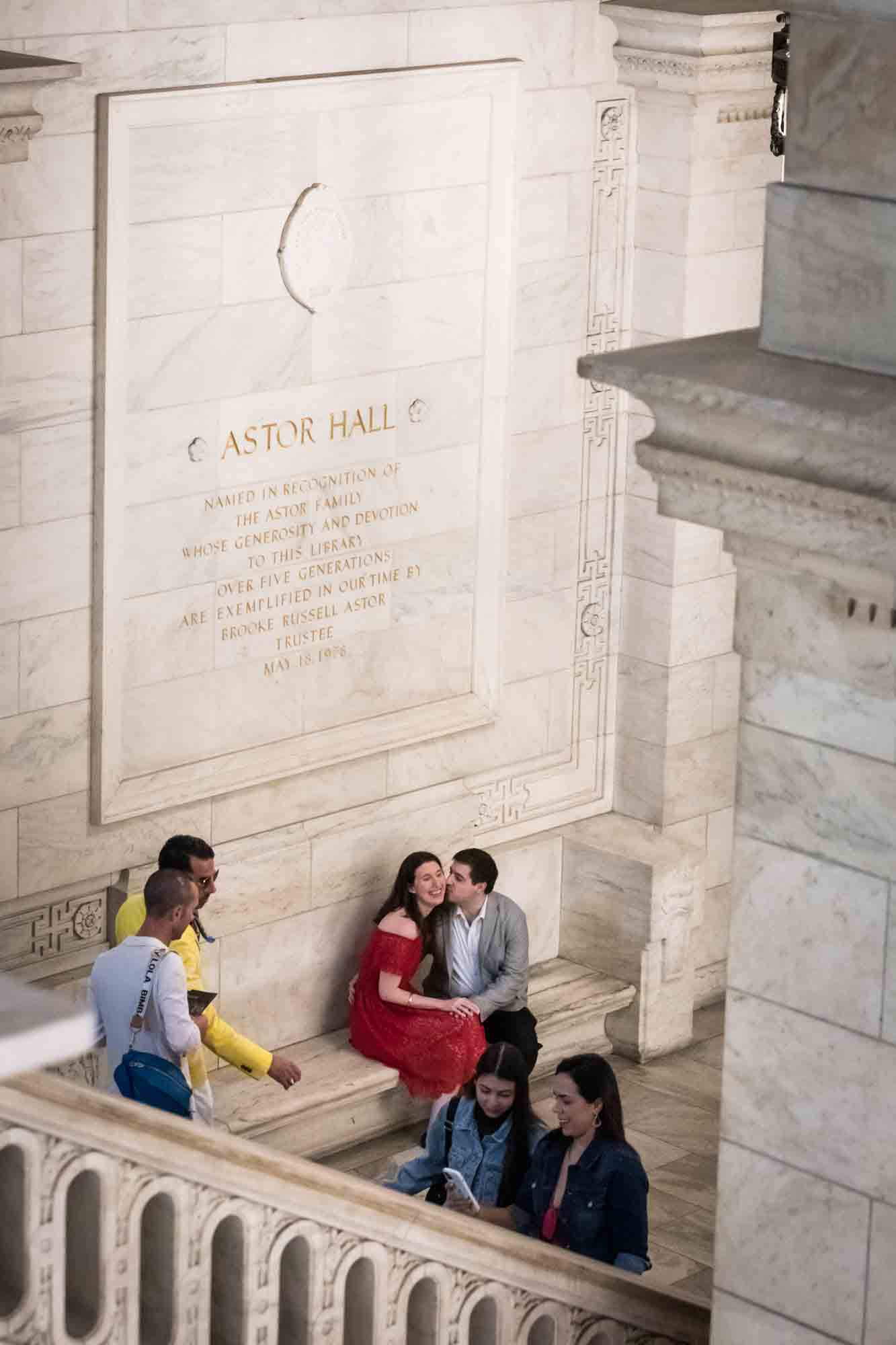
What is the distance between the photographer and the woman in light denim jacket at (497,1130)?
6719 millimetres

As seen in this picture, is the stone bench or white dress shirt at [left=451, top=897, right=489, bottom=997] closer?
the stone bench

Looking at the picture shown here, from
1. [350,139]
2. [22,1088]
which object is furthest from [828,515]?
[350,139]

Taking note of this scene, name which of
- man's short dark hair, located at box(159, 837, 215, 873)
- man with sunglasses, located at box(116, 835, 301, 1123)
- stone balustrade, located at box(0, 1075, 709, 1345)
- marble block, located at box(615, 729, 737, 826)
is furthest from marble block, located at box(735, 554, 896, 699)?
marble block, located at box(615, 729, 737, 826)

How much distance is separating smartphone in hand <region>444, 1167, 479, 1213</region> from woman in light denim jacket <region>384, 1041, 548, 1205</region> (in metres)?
0.24

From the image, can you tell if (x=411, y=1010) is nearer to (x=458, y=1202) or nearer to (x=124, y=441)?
(x=458, y=1202)

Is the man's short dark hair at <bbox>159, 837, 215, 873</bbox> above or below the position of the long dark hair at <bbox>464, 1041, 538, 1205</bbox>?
above

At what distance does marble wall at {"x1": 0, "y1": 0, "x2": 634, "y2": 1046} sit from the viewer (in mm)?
7695

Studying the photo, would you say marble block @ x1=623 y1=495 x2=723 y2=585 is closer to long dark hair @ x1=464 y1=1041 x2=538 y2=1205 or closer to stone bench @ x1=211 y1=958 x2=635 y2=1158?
stone bench @ x1=211 y1=958 x2=635 y2=1158

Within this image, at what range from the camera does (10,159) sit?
7258 millimetres

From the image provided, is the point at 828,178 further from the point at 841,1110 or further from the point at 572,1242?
the point at 572,1242

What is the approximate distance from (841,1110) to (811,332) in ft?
4.51

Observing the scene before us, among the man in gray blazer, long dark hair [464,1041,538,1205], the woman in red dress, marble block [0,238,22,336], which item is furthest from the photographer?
the man in gray blazer

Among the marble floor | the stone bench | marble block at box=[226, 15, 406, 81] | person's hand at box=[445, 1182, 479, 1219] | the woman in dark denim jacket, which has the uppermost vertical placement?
marble block at box=[226, 15, 406, 81]

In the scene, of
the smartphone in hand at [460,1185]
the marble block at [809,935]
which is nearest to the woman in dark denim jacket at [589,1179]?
the smartphone in hand at [460,1185]
